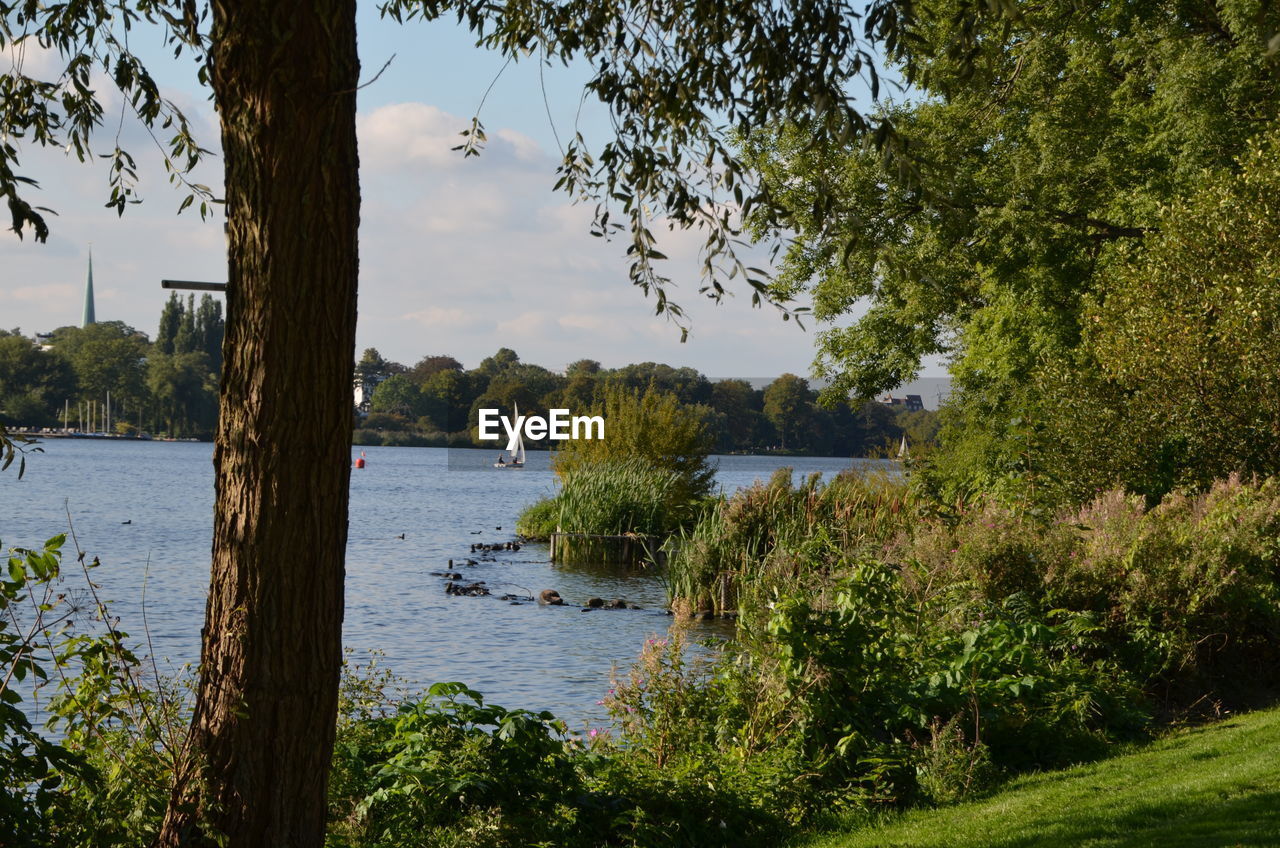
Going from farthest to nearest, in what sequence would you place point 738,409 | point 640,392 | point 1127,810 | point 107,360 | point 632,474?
point 107,360
point 738,409
point 640,392
point 632,474
point 1127,810

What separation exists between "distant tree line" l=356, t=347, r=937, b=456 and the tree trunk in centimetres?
4745

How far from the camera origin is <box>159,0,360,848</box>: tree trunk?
12.2 ft

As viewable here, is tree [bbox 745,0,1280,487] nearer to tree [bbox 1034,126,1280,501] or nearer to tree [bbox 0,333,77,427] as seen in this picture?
tree [bbox 1034,126,1280,501]

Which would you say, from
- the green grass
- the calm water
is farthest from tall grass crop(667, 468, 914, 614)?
the green grass

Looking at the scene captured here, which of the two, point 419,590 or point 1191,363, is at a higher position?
point 1191,363

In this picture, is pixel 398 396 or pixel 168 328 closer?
pixel 398 396

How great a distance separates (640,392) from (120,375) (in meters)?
61.9

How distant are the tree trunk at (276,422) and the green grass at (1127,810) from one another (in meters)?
3.01

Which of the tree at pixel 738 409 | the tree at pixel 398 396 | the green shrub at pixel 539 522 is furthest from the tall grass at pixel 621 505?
the tree at pixel 398 396

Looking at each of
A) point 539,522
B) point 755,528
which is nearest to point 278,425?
point 755,528

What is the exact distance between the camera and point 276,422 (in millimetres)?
3738

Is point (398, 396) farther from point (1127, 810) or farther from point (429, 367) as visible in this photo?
point (1127, 810)

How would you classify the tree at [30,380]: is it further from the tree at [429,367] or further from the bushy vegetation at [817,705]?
the bushy vegetation at [817,705]

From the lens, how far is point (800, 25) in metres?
4.95
